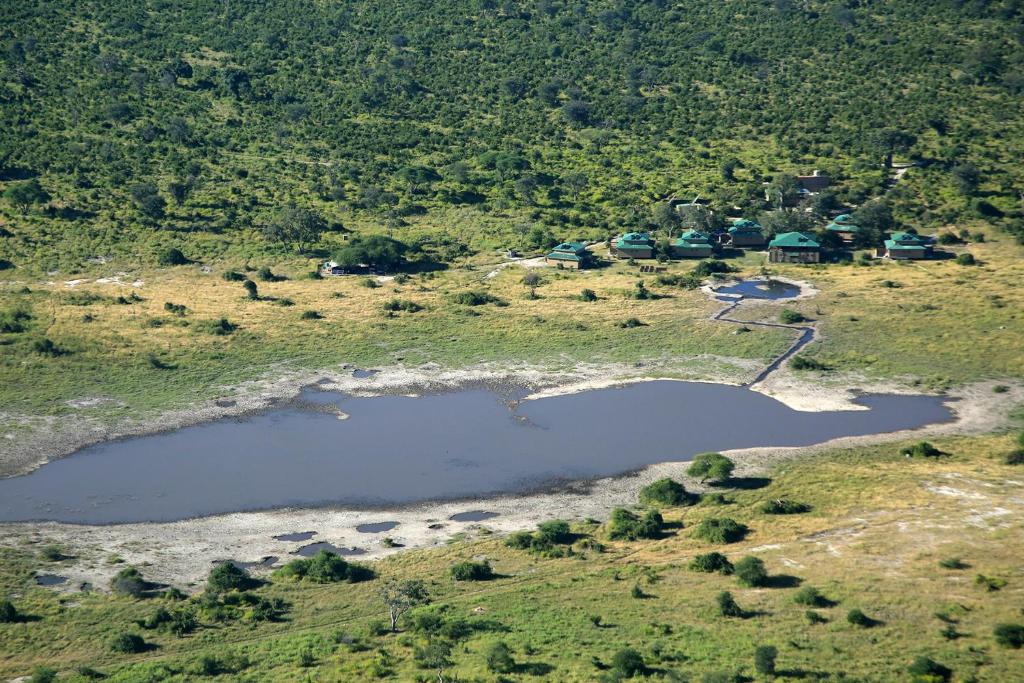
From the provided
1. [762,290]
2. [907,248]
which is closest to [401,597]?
[762,290]

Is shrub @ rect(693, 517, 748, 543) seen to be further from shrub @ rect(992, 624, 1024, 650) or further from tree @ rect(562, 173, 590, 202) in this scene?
tree @ rect(562, 173, 590, 202)

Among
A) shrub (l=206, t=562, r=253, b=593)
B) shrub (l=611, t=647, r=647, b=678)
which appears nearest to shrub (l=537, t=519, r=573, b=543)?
shrub (l=611, t=647, r=647, b=678)

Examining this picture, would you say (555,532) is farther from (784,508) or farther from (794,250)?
(794,250)

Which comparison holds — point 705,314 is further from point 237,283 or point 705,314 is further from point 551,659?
point 551,659

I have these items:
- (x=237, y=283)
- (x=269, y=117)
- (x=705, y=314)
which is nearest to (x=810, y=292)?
(x=705, y=314)

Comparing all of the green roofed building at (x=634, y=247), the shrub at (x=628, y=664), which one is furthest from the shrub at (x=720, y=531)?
the green roofed building at (x=634, y=247)

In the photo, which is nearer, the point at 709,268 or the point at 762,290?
the point at 762,290

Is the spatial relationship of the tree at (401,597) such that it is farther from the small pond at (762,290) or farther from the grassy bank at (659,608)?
the small pond at (762,290)
